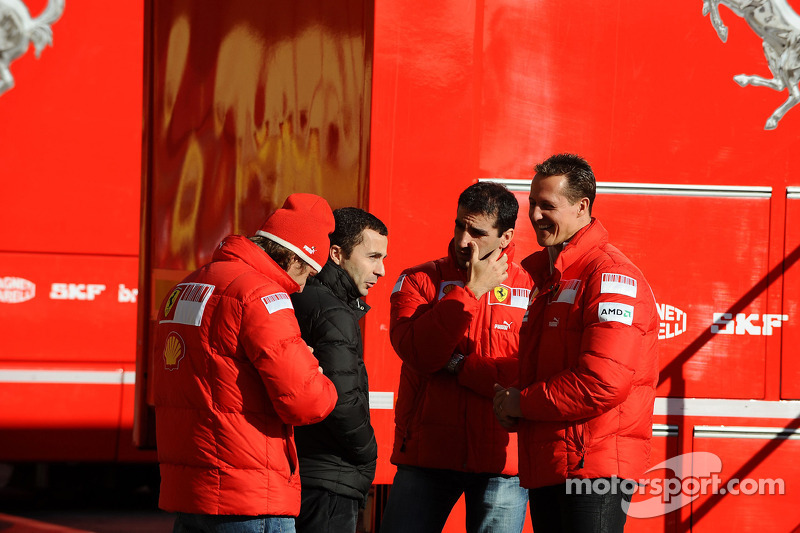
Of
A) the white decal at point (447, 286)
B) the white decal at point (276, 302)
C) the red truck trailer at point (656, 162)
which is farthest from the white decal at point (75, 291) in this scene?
the white decal at point (276, 302)

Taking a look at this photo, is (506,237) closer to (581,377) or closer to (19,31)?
(581,377)

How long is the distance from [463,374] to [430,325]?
7.9 inches

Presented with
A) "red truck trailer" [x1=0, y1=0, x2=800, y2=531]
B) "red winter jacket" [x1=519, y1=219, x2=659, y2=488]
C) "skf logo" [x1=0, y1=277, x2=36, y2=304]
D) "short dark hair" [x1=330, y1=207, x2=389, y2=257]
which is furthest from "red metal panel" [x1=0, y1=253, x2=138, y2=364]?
"red winter jacket" [x1=519, y1=219, x2=659, y2=488]

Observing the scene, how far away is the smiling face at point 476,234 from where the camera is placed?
10.5 feet

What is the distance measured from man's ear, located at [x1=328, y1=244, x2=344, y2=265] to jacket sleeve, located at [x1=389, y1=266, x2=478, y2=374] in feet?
0.85

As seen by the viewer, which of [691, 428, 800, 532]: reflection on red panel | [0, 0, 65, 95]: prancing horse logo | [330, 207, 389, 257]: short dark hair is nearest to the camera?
[330, 207, 389, 257]: short dark hair

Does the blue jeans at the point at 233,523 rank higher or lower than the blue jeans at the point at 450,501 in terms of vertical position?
higher

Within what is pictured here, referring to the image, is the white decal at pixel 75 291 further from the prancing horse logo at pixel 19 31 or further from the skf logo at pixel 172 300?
the skf logo at pixel 172 300

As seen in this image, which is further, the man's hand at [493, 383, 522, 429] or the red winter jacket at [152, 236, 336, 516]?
the man's hand at [493, 383, 522, 429]

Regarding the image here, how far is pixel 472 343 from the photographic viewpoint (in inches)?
127

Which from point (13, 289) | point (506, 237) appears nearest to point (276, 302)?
point (506, 237)

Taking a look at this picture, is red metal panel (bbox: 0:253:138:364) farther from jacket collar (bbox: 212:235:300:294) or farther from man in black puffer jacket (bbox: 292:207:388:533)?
jacket collar (bbox: 212:235:300:294)

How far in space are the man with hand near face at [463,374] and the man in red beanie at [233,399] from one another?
65 cm

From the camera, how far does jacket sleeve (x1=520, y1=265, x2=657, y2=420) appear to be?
2.54 m
